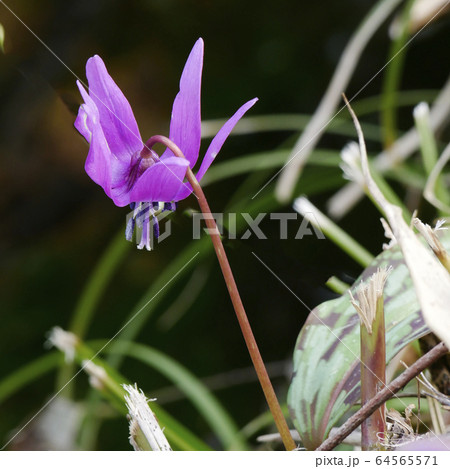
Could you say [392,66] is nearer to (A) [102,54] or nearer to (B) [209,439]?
(A) [102,54]

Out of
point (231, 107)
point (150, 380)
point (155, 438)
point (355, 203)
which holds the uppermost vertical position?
point (231, 107)

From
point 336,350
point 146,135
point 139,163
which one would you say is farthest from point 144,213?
point 146,135

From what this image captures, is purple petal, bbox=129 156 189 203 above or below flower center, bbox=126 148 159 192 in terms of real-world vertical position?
below

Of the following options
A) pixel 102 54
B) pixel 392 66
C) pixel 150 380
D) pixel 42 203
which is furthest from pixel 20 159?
pixel 392 66

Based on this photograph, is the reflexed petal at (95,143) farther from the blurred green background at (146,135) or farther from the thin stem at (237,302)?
the blurred green background at (146,135)

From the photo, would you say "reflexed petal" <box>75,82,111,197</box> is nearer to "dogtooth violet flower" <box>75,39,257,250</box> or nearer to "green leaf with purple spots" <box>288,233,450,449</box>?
"dogtooth violet flower" <box>75,39,257,250</box>

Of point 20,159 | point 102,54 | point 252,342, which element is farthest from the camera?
point 20,159

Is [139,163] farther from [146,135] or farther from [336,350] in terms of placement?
[146,135]

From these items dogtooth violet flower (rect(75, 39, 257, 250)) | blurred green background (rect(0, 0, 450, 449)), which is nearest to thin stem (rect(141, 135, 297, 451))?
dogtooth violet flower (rect(75, 39, 257, 250))

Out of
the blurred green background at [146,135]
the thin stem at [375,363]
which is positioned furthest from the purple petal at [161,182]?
the blurred green background at [146,135]
